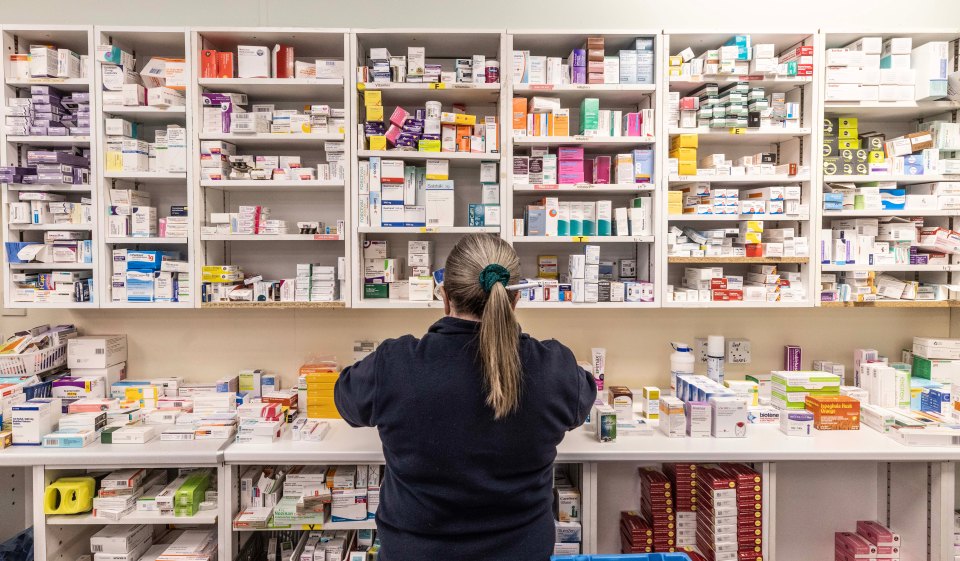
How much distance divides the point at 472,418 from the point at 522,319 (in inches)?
81.0

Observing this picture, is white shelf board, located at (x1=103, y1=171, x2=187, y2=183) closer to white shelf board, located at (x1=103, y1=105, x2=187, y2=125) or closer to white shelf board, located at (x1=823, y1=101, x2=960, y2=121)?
white shelf board, located at (x1=103, y1=105, x2=187, y2=125)

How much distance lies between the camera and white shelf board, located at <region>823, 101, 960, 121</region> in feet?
10.7

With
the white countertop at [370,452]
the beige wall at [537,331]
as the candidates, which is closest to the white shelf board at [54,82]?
the beige wall at [537,331]

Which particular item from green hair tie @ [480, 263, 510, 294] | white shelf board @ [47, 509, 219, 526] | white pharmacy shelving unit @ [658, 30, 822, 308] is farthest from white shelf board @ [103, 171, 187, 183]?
white pharmacy shelving unit @ [658, 30, 822, 308]

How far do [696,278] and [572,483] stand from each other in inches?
57.3

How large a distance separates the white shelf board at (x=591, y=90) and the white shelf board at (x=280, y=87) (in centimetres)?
112

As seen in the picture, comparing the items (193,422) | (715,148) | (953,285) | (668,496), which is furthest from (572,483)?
(953,285)

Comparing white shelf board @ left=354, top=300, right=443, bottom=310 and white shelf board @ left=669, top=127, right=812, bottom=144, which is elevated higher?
white shelf board @ left=669, top=127, right=812, bottom=144

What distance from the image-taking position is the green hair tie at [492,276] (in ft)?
5.67

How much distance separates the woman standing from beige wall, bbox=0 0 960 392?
1.88 m

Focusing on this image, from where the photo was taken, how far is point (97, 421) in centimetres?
284

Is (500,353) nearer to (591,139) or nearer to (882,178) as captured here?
(591,139)

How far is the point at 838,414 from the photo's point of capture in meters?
2.97

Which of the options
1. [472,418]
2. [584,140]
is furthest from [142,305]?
[584,140]
